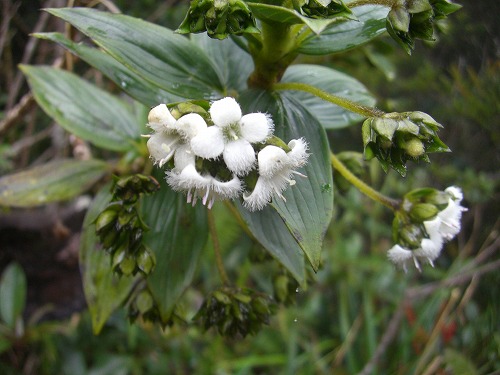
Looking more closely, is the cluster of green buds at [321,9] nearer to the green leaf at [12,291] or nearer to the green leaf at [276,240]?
the green leaf at [276,240]

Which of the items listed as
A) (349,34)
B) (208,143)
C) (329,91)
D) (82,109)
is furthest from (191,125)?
(82,109)

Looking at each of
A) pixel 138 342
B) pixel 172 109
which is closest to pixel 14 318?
pixel 138 342

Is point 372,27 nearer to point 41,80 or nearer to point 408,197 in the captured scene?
point 408,197

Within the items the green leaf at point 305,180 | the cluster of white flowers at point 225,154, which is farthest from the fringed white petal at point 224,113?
the green leaf at point 305,180

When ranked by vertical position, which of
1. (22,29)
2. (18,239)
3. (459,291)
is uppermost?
(22,29)

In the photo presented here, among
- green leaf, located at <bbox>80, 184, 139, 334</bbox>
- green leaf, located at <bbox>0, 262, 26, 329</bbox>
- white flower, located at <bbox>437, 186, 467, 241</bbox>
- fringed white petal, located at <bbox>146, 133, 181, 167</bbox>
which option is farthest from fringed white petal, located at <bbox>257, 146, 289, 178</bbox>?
green leaf, located at <bbox>0, 262, 26, 329</bbox>

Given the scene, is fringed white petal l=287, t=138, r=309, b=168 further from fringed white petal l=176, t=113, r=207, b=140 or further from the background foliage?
the background foliage
